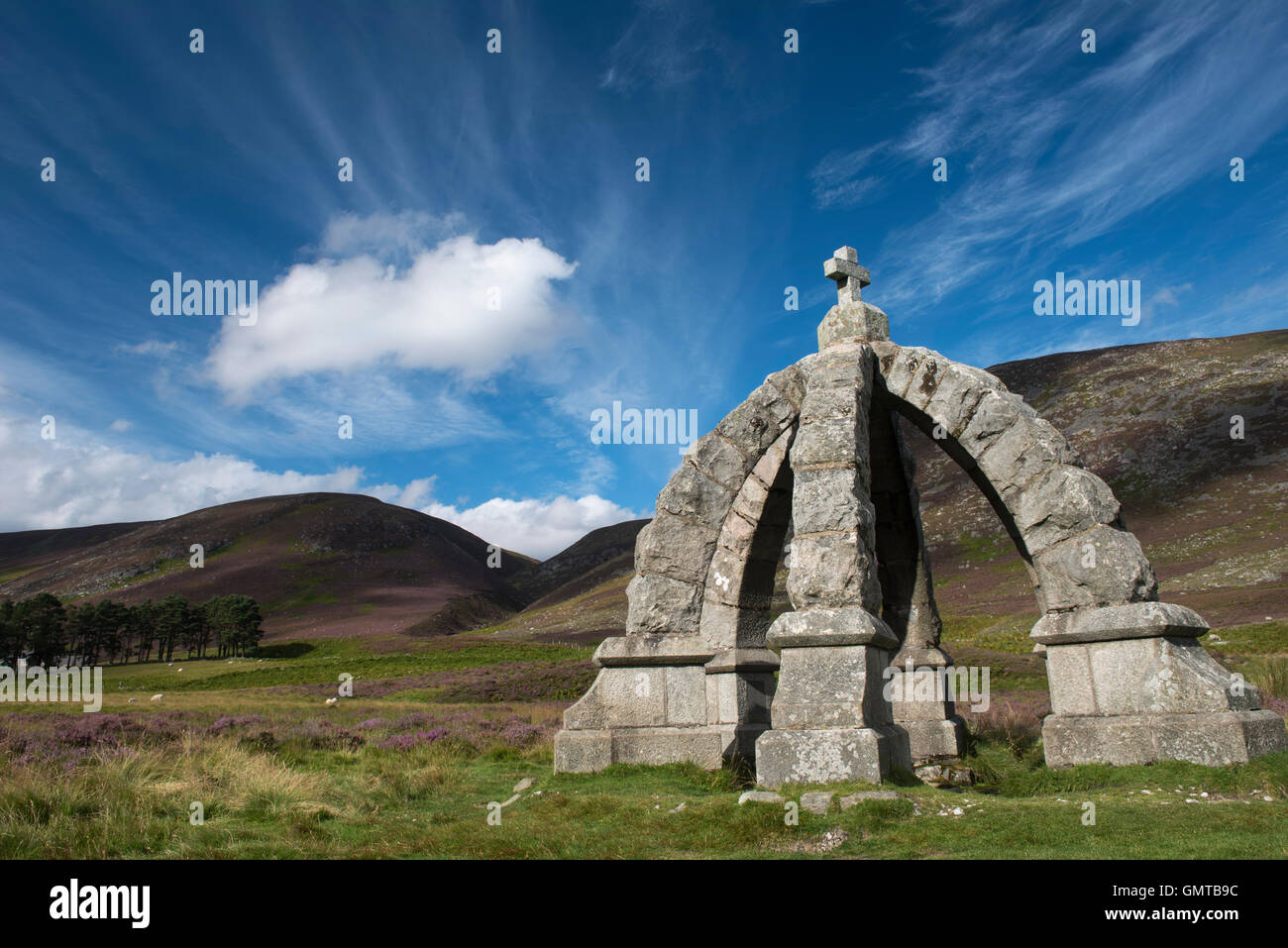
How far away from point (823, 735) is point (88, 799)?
6.77 m

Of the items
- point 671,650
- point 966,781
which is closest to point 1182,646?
point 966,781

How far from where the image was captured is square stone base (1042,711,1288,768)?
24.2 feet

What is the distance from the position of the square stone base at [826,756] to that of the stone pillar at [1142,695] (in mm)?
2366

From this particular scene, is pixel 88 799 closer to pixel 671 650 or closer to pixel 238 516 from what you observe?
pixel 671 650

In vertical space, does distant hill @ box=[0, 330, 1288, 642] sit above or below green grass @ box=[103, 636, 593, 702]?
above

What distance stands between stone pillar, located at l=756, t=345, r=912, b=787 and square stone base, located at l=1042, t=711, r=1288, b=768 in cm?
191

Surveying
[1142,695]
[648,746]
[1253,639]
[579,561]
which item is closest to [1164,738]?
[1142,695]

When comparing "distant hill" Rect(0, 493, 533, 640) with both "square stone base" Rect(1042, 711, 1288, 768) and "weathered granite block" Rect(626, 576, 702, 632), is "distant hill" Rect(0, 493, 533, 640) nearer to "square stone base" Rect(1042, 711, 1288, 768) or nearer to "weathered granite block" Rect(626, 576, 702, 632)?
"weathered granite block" Rect(626, 576, 702, 632)

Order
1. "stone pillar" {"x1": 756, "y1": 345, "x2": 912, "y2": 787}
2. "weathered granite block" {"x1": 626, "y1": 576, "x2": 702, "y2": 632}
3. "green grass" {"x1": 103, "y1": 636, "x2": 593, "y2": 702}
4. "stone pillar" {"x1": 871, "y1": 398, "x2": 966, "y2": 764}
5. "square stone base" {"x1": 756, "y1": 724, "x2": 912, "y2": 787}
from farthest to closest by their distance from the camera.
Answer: "green grass" {"x1": 103, "y1": 636, "x2": 593, "y2": 702}, "stone pillar" {"x1": 871, "y1": 398, "x2": 966, "y2": 764}, "weathered granite block" {"x1": 626, "y1": 576, "x2": 702, "y2": 632}, "stone pillar" {"x1": 756, "y1": 345, "x2": 912, "y2": 787}, "square stone base" {"x1": 756, "y1": 724, "x2": 912, "y2": 787}

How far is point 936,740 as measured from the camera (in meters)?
12.0

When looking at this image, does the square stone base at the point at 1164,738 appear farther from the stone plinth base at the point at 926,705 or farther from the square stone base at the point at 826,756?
the stone plinth base at the point at 926,705

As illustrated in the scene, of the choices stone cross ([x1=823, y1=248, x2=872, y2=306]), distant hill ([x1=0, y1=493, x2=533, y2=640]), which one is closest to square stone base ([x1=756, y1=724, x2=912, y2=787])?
stone cross ([x1=823, y1=248, x2=872, y2=306])

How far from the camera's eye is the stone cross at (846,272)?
11.4m

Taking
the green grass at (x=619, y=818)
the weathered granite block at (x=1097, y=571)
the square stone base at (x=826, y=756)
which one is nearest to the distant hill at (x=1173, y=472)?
the weathered granite block at (x=1097, y=571)
